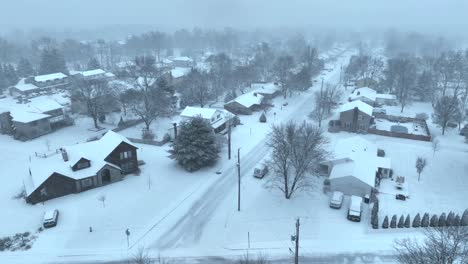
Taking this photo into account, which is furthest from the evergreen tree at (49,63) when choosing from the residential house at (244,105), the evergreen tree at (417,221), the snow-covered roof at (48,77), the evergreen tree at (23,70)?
the evergreen tree at (417,221)

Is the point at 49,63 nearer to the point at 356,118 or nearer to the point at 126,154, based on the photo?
the point at 126,154

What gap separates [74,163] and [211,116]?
69.0 feet

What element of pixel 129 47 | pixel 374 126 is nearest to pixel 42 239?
pixel 374 126

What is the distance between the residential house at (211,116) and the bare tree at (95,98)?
13.9m

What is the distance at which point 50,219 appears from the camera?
1097 inches

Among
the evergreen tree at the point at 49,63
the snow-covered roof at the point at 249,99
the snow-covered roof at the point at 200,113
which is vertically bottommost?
the snow-covered roof at the point at 249,99

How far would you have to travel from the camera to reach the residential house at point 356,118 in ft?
168

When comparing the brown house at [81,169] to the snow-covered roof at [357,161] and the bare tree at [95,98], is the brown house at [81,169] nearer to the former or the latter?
the bare tree at [95,98]

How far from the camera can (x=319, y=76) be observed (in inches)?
3942

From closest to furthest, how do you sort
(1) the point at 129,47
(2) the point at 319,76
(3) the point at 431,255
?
(3) the point at 431,255, (2) the point at 319,76, (1) the point at 129,47

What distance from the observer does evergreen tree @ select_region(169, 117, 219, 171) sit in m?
37.4

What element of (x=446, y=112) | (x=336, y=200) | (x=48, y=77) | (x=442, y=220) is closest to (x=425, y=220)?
(x=442, y=220)

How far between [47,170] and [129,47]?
118579 mm

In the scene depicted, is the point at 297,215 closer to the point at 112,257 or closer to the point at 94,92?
the point at 112,257
